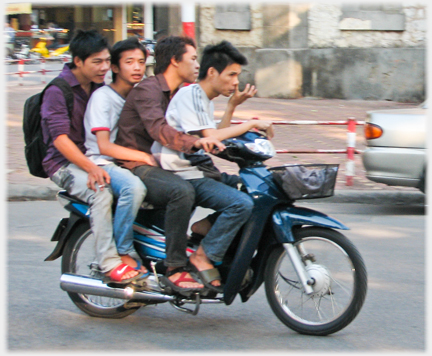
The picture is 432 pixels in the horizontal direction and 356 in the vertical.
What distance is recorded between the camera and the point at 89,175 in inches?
149

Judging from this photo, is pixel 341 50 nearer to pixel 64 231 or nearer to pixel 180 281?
pixel 64 231

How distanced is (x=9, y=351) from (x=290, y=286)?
5.50 feet

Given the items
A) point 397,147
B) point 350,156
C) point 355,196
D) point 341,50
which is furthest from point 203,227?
point 341,50

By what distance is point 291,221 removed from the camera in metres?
3.68

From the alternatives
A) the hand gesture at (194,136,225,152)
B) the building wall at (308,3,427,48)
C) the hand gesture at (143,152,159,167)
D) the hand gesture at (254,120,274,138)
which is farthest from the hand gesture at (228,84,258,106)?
the building wall at (308,3,427,48)

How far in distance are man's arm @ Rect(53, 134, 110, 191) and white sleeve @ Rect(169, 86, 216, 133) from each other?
0.57 meters

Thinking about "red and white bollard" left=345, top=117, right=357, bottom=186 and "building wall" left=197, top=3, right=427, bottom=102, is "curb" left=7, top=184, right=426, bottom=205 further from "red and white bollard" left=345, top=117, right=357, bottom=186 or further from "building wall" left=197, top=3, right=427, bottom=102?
"building wall" left=197, top=3, right=427, bottom=102

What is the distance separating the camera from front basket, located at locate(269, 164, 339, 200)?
358 centimetres

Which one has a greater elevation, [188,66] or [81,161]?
[188,66]

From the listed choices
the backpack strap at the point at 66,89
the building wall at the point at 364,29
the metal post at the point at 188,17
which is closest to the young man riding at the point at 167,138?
the backpack strap at the point at 66,89

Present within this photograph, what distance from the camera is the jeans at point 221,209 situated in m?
3.64

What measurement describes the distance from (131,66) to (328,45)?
11846mm

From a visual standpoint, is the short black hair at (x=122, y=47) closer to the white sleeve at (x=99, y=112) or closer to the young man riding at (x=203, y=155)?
the white sleeve at (x=99, y=112)

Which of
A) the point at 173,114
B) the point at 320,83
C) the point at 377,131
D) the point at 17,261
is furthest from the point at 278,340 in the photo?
the point at 320,83
